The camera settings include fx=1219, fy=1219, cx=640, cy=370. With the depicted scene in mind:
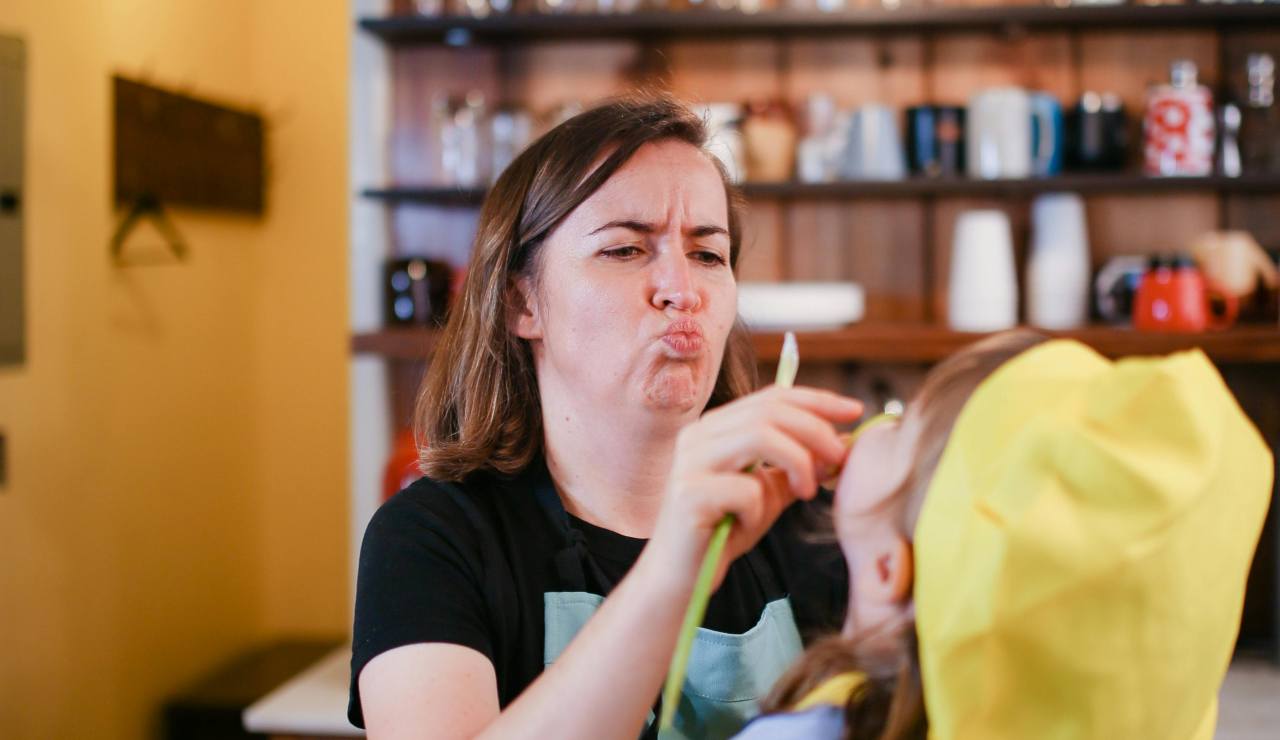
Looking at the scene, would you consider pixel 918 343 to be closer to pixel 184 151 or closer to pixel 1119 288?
pixel 1119 288

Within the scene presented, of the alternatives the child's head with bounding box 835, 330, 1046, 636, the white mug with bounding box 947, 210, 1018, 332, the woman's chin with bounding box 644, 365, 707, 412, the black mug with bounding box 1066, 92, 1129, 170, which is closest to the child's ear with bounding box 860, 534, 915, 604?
the child's head with bounding box 835, 330, 1046, 636

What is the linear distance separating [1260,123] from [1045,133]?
1.61 ft

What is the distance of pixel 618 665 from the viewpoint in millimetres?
878

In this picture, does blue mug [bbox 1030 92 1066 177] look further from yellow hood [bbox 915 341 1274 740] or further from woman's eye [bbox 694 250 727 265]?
yellow hood [bbox 915 341 1274 740]

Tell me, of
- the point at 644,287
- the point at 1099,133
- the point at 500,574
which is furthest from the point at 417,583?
the point at 1099,133

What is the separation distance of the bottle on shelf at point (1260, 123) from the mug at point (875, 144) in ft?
2.57

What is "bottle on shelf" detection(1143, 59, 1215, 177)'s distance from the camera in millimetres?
2699

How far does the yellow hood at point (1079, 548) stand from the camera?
724mm

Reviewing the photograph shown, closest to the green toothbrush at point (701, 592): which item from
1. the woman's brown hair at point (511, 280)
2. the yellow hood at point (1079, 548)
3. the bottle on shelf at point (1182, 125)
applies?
the yellow hood at point (1079, 548)

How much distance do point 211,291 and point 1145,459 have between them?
Answer: 293cm

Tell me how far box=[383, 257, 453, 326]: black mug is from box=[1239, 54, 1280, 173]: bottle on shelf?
1.87m

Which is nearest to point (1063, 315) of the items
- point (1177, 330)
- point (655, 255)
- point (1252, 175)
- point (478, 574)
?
point (1177, 330)

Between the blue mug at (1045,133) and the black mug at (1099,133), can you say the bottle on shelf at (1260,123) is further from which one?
the blue mug at (1045,133)

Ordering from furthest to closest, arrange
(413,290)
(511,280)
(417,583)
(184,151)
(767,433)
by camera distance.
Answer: (184,151) → (413,290) → (511,280) → (417,583) → (767,433)
